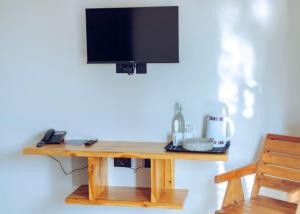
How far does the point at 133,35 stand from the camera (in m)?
2.78

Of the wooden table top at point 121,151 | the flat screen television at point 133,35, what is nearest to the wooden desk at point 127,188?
the wooden table top at point 121,151

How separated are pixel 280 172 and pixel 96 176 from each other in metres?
1.10

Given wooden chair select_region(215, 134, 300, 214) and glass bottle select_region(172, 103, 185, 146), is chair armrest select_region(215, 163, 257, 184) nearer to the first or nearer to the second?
wooden chair select_region(215, 134, 300, 214)

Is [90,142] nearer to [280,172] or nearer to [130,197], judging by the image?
[130,197]

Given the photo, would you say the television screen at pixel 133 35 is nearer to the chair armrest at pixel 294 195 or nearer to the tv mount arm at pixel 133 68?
the tv mount arm at pixel 133 68

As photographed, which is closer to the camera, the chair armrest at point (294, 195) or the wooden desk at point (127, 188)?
the chair armrest at point (294, 195)

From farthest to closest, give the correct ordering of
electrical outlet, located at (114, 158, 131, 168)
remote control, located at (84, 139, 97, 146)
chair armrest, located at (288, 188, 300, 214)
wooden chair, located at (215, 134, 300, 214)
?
electrical outlet, located at (114, 158, 131, 168), remote control, located at (84, 139, 97, 146), wooden chair, located at (215, 134, 300, 214), chair armrest, located at (288, 188, 300, 214)

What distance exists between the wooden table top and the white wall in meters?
0.12

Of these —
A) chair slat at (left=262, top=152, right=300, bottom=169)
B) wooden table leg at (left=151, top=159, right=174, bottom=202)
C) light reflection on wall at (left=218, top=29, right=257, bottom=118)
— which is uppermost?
light reflection on wall at (left=218, top=29, right=257, bottom=118)

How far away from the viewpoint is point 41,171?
10.1 feet

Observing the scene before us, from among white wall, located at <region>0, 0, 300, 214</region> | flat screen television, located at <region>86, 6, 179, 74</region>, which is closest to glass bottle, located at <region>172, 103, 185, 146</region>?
white wall, located at <region>0, 0, 300, 214</region>

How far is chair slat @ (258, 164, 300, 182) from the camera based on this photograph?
2.52 m

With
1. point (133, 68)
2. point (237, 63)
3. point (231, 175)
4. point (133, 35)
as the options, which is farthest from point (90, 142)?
point (237, 63)

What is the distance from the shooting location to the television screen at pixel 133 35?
273 centimetres
